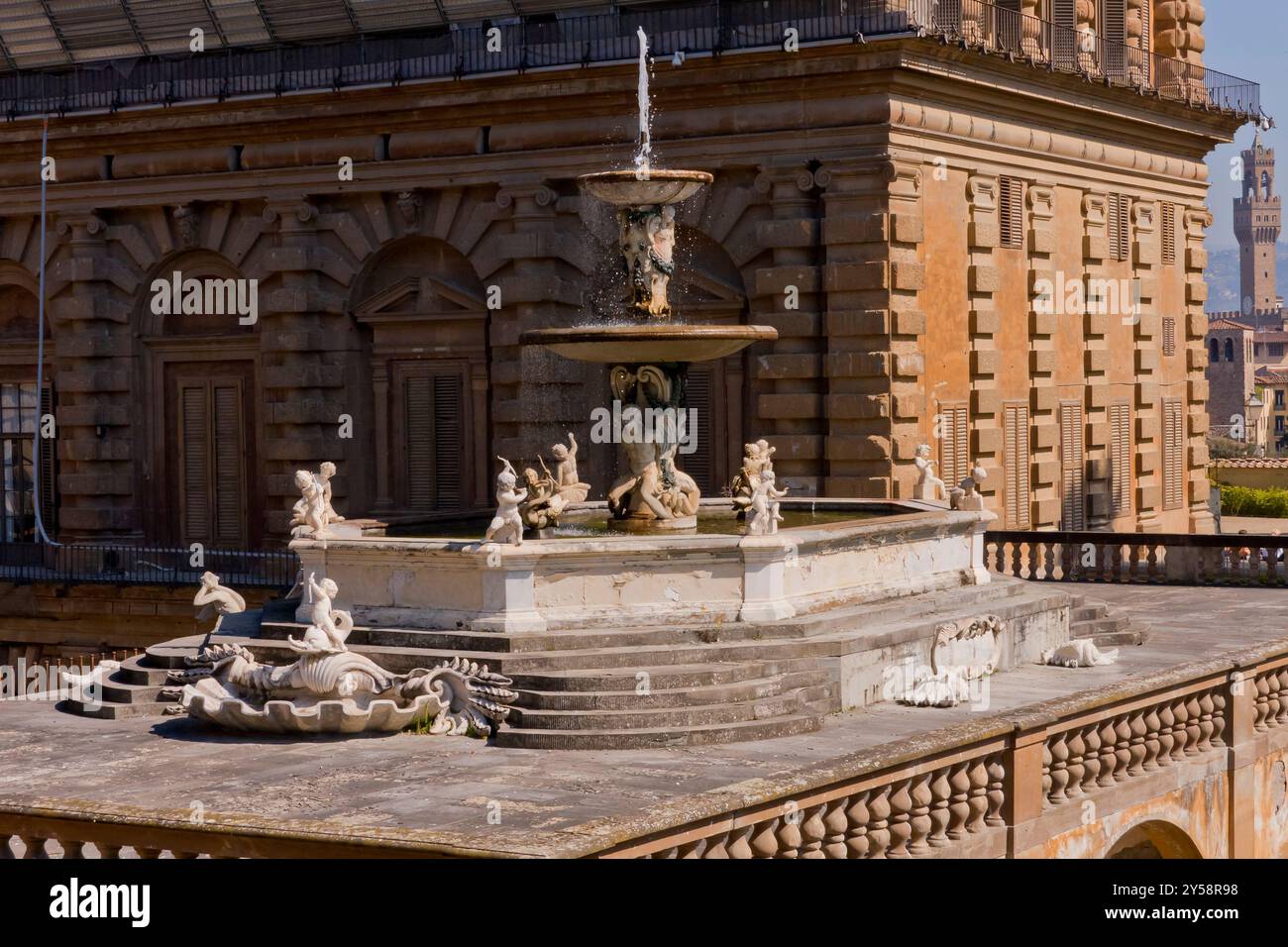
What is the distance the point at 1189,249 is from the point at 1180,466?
148 inches

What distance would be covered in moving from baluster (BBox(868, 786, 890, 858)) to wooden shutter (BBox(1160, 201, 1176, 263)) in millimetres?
27569

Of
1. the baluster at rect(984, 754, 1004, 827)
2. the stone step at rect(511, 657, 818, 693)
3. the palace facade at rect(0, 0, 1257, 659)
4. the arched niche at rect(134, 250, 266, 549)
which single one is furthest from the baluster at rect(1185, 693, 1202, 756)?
the arched niche at rect(134, 250, 266, 549)

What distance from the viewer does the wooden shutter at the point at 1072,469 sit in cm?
3662

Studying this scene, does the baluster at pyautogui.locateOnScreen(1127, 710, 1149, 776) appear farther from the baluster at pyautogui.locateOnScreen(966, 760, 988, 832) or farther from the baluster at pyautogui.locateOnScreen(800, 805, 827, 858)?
the baluster at pyautogui.locateOnScreen(800, 805, 827, 858)

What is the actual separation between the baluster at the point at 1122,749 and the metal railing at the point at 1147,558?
1269cm

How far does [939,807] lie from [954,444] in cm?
1833

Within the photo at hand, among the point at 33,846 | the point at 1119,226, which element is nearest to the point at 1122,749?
the point at 33,846

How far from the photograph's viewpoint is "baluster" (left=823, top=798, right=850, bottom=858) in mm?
13703

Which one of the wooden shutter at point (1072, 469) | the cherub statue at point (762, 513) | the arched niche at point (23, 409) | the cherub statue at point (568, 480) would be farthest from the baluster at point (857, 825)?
the arched niche at point (23, 409)

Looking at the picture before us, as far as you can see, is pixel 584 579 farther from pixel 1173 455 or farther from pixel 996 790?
pixel 1173 455

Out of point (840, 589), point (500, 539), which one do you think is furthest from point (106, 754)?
point (840, 589)

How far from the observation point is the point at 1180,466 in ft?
136
